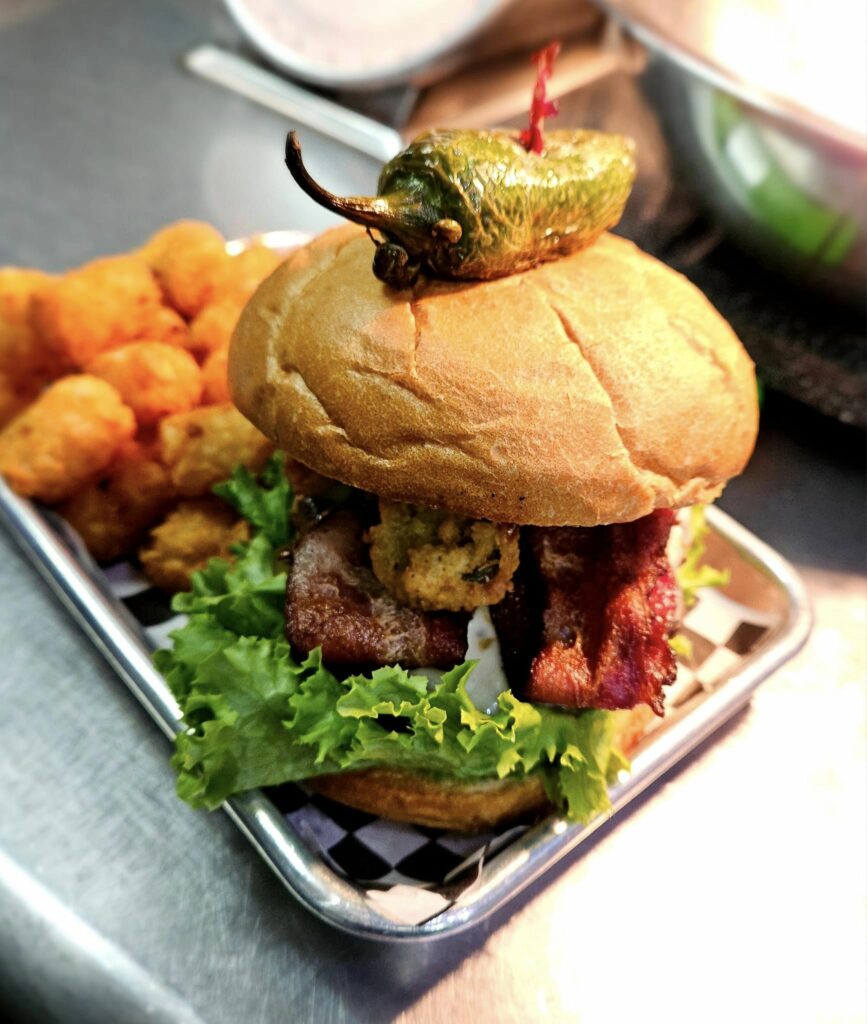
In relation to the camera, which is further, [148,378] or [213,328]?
[213,328]

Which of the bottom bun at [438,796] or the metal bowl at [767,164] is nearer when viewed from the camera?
the bottom bun at [438,796]

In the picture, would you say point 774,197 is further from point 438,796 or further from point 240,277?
point 438,796

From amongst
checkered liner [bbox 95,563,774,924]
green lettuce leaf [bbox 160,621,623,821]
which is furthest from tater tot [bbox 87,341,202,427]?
green lettuce leaf [bbox 160,621,623,821]

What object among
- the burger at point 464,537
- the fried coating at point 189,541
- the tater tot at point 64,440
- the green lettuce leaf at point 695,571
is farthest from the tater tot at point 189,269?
the green lettuce leaf at point 695,571

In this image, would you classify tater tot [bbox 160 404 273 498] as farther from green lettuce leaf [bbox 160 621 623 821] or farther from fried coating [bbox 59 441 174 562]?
green lettuce leaf [bbox 160 621 623 821]

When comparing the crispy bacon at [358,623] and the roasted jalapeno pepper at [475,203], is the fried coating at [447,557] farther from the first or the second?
the roasted jalapeno pepper at [475,203]

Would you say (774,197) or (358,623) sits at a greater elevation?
(774,197)

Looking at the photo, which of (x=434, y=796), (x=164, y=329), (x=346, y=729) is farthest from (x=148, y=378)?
(x=434, y=796)
